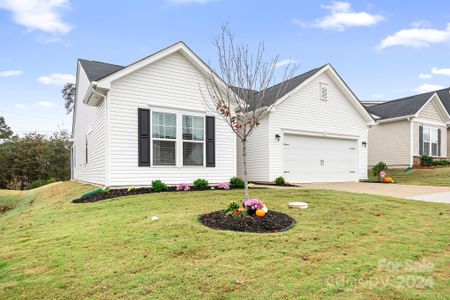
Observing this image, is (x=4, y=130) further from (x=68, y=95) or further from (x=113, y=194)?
(x=113, y=194)

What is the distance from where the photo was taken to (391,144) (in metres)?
19.7

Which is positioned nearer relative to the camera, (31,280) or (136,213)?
(31,280)

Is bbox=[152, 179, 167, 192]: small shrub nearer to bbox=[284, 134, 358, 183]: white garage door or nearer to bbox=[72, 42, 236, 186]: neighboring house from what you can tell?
bbox=[72, 42, 236, 186]: neighboring house

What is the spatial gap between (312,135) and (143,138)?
8370 millimetres

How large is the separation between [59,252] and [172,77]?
7.98 metres

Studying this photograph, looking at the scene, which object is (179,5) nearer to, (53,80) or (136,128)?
(136,128)

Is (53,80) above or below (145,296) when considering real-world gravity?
above

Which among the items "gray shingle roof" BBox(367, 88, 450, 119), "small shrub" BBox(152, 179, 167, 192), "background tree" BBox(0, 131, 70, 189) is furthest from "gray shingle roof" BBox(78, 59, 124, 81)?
"gray shingle roof" BBox(367, 88, 450, 119)

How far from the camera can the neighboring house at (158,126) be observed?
10000mm

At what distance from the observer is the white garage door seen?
14255mm

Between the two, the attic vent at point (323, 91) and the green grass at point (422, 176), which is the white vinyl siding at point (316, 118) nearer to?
the attic vent at point (323, 91)

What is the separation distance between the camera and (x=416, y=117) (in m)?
18.8

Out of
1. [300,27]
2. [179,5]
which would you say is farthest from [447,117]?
[179,5]

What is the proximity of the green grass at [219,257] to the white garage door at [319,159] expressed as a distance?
7.87m
